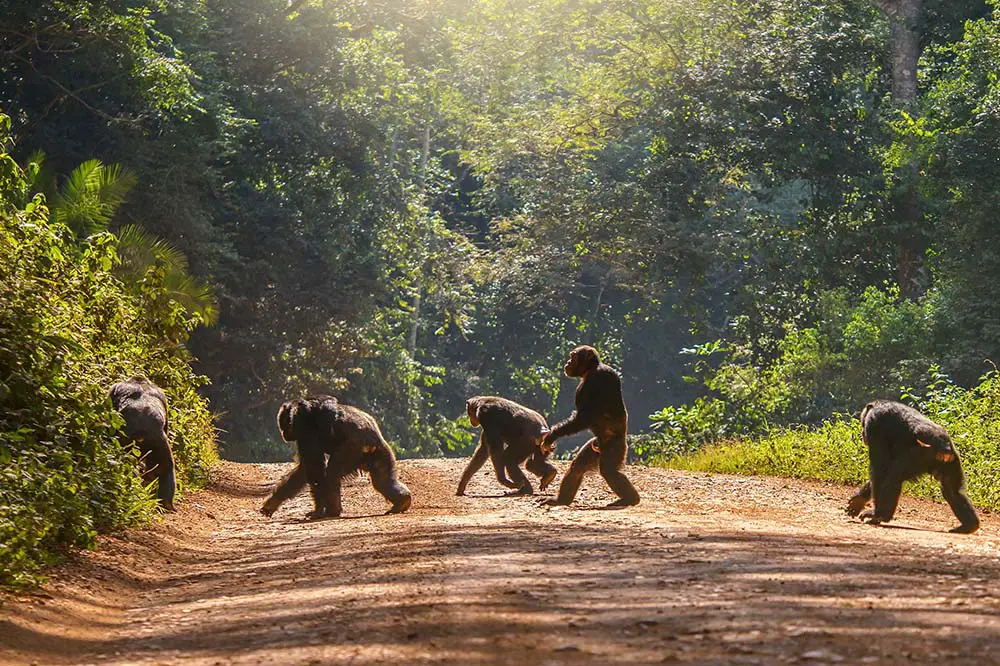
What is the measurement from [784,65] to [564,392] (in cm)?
3119

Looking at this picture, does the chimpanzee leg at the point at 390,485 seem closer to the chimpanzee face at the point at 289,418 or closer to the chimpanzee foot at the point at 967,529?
the chimpanzee face at the point at 289,418

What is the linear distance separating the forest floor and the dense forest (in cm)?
552

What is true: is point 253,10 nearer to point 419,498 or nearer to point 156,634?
point 419,498

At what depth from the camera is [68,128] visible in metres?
27.7

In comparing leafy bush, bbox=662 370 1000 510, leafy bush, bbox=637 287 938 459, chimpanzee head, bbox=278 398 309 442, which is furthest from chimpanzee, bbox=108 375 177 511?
leafy bush, bbox=637 287 938 459

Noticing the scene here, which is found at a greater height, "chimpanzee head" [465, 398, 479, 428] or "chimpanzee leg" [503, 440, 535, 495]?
A: "chimpanzee head" [465, 398, 479, 428]

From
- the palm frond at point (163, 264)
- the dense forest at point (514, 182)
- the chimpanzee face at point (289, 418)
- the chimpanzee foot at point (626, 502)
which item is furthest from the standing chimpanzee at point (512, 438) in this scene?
the palm frond at point (163, 264)

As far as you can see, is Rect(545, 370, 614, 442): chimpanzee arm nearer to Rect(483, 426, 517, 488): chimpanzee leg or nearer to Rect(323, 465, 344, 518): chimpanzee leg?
Rect(483, 426, 517, 488): chimpanzee leg

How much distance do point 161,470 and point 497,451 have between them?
378 centimetres

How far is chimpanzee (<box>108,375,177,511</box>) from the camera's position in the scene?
1338 cm

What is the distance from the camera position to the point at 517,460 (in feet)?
51.4

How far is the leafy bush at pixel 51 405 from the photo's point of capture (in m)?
9.72

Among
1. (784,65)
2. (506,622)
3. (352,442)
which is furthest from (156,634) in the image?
(784,65)

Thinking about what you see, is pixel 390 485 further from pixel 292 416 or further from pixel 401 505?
pixel 292 416
